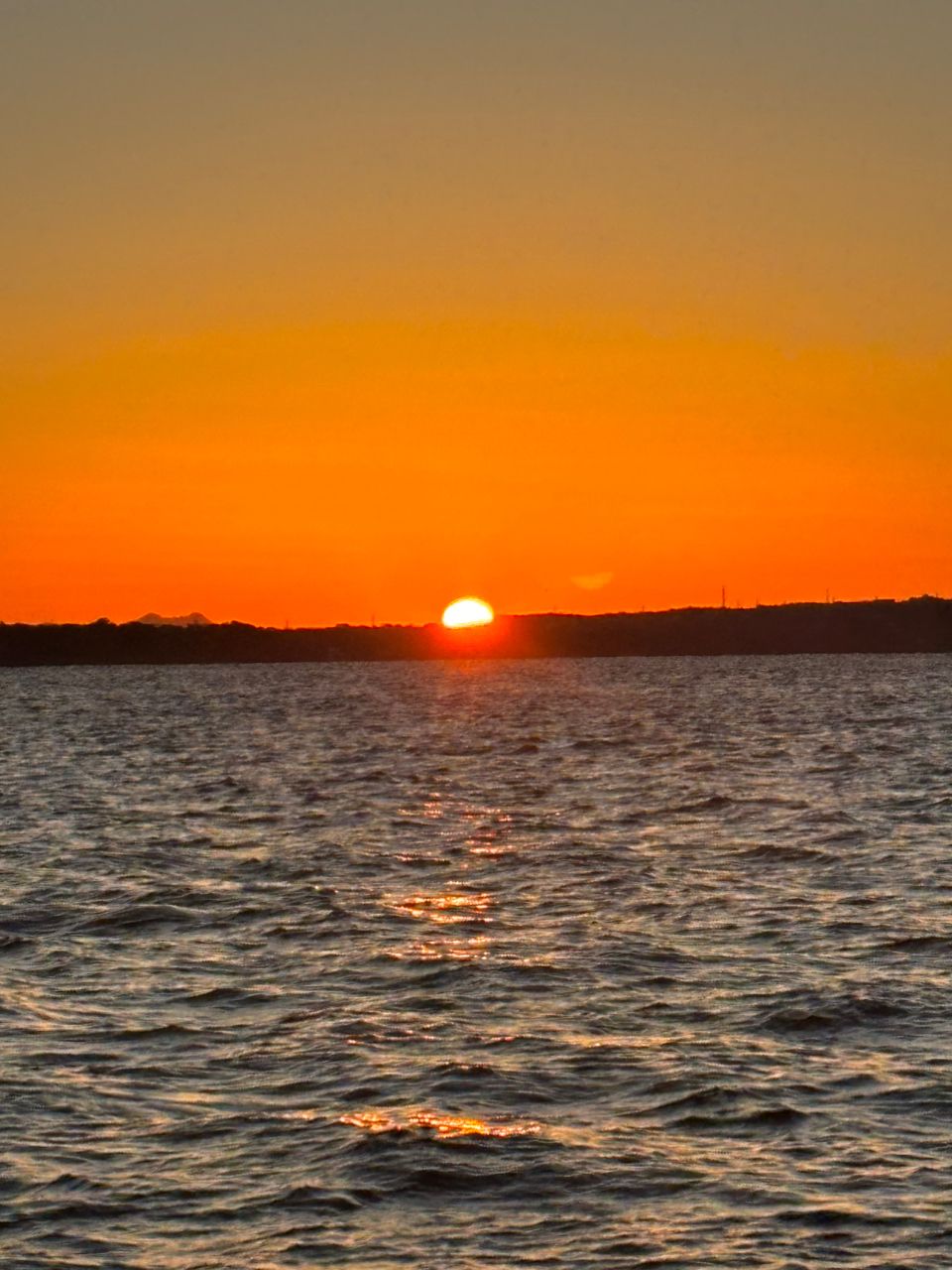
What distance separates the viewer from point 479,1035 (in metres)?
18.0

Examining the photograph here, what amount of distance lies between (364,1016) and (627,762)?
40.8 m

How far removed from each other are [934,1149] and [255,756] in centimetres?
5434

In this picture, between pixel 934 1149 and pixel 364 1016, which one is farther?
pixel 364 1016

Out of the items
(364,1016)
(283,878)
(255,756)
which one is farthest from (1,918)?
(255,756)

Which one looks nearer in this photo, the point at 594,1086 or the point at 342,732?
the point at 594,1086

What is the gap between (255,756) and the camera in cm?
6700

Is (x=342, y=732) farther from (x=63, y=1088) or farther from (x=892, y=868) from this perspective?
(x=63, y=1088)

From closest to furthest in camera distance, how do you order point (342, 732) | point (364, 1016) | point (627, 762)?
point (364, 1016), point (627, 762), point (342, 732)

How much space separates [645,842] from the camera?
114 ft

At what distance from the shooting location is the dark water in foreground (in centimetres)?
1261

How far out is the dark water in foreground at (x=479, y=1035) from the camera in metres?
12.6

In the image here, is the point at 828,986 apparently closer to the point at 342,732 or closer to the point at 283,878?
the point at 283,878

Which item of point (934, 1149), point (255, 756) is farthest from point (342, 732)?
point (934, 1149)

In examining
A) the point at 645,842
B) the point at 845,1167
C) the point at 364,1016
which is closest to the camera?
the point at 845,1167
